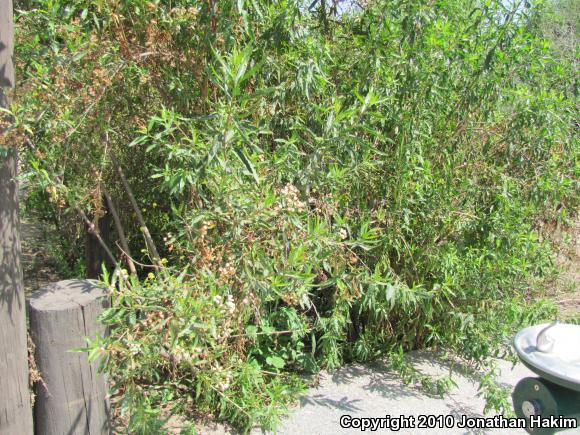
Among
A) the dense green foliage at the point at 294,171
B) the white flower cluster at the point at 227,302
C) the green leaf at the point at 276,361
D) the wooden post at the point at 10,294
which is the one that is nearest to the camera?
the white flower cluster at the point at 227,302

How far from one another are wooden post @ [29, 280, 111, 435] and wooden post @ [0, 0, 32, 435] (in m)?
0.07

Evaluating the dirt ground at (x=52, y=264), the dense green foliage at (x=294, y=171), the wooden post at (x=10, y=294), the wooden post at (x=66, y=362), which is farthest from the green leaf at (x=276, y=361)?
the dirt ground at (x=52, y=264)

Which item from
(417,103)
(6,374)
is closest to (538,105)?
(417,103)

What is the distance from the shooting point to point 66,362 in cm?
282

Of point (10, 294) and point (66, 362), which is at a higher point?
point (10, 294)

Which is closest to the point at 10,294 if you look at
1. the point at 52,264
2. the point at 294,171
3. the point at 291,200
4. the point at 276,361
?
the point at 291,200

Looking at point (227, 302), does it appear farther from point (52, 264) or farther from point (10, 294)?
point (52, 264)

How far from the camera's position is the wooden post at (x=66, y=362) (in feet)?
9.14

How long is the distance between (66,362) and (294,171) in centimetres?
158

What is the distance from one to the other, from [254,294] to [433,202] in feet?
5.15

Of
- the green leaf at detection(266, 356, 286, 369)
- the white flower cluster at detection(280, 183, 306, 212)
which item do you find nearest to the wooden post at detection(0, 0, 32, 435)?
the white flower cluster at detection(280, 183, 306, 212)

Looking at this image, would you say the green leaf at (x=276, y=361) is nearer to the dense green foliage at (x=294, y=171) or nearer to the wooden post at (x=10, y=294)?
the dense green foliage at (x=294, y=171)

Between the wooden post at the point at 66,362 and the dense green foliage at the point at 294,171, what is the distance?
7.7 inches

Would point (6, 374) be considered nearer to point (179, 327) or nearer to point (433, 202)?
point (179, 327)
